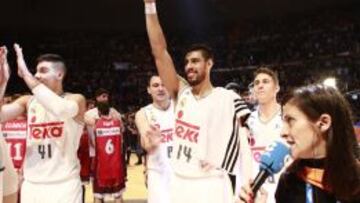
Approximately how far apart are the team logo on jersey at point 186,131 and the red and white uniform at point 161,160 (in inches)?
59.4

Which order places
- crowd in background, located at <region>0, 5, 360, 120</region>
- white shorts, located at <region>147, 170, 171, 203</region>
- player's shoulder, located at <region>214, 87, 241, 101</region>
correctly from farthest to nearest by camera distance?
1. crowd in background, located at <region>0, 5, 360, 120</region>
2. white shorts, located at <region>147, 170, 171, 203</region>
3. player's shoulder, located at <region>214, 87, 241, 101</region>

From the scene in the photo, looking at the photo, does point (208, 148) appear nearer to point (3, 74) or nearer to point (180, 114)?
point (180, 114)

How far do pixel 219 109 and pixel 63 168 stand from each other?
1.38 m

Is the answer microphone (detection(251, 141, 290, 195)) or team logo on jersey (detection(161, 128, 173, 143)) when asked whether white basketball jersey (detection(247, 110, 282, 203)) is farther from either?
microphone (detection(251, 141, 290, 195))

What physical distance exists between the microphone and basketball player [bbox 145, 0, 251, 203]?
2.30 m

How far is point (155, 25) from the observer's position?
14.3 feet

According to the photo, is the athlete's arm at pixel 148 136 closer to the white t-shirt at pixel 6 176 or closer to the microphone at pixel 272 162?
the white t-shirt at pixel 6 176

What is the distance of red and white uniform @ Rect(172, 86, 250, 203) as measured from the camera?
14.4ft

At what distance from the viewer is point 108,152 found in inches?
324

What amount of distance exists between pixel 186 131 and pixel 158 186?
176cm

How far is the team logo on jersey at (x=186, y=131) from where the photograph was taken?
4.44 m

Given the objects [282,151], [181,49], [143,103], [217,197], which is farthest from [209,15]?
[282,151]

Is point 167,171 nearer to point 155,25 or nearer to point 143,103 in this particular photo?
point 155,25

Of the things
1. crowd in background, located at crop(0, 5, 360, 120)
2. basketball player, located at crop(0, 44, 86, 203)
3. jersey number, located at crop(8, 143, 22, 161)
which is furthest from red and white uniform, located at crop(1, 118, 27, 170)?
crowd in background, located at crop(0, 5, 360, 120)
